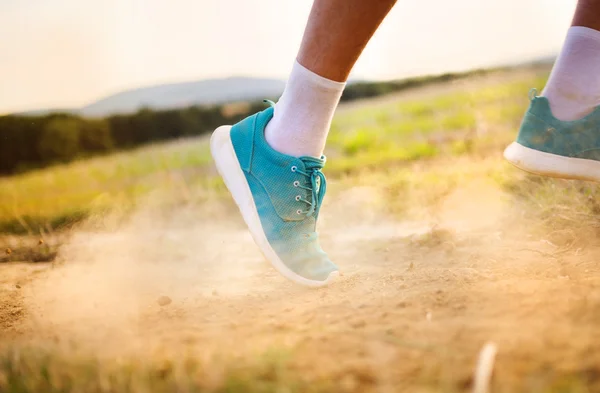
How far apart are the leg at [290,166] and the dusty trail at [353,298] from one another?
0.48 ft

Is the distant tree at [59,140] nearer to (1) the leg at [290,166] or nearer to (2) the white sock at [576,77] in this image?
(1) the leg at [290,166]

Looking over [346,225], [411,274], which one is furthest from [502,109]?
[411,274]

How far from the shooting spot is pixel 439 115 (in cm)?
443

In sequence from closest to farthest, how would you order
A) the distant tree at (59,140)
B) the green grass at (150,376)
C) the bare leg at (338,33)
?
the green grass at (150,376)
the bare leg at (338,33)
the distant tree at (59,140)

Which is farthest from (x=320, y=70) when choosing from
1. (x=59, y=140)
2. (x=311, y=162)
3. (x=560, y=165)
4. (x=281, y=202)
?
(x=59, y=140)

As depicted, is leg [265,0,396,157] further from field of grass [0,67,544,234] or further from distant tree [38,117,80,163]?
distant tree [38,117,80,163]

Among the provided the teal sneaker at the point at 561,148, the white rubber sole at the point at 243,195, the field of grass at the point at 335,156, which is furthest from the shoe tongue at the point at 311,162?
the field of grass at the point at 335,156

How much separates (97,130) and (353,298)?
396 centimetres

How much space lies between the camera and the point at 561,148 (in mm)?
1675

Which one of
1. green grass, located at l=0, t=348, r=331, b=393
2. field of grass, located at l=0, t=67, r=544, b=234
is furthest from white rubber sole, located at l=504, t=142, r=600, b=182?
field of grass, located at l=0, t=67, r=544, b=234

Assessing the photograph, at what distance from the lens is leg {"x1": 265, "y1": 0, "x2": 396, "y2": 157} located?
4.31ft

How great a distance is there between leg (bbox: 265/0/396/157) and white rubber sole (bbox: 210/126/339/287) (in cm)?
14

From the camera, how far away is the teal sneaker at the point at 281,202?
5.08ft

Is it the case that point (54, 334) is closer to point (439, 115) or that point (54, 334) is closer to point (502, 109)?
point (502, 109)
